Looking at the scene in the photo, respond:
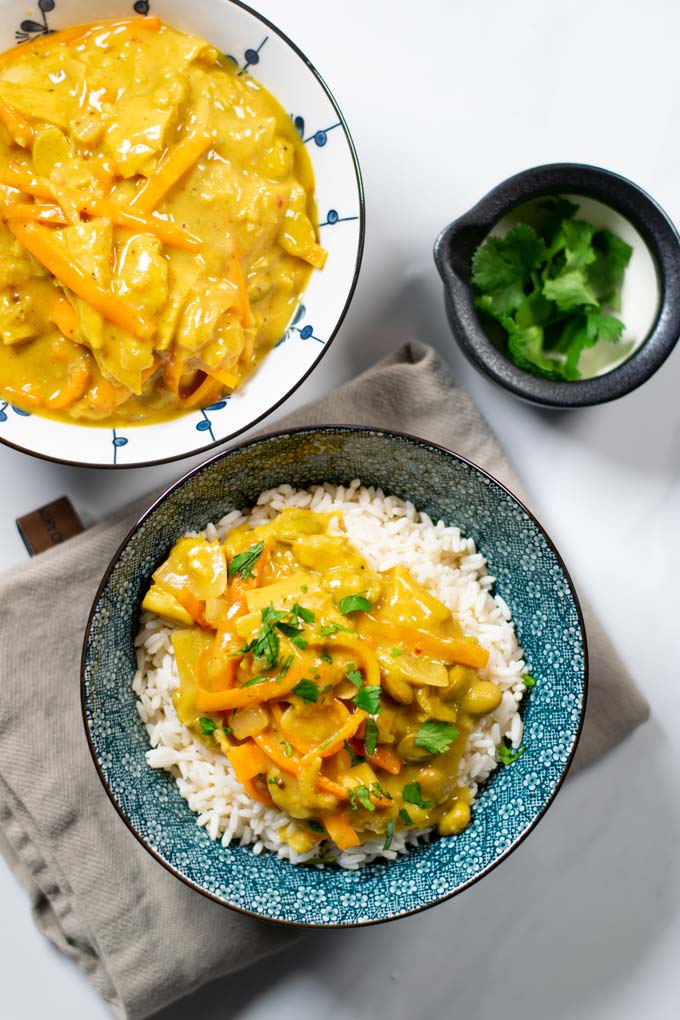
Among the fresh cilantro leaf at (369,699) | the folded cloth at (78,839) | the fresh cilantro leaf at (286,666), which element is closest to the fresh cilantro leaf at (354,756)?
the fresh cilantro leaf at (369,699)

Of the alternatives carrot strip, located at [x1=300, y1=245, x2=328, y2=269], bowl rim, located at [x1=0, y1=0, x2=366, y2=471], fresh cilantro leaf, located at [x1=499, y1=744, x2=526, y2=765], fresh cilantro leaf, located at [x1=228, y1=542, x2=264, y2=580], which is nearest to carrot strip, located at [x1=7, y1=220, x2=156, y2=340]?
bowl rim, located at [x1=0, y1=0, x2=366, y2=471]

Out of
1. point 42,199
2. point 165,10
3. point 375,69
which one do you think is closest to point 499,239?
point 375,69

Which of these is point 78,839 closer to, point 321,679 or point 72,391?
point 321,679

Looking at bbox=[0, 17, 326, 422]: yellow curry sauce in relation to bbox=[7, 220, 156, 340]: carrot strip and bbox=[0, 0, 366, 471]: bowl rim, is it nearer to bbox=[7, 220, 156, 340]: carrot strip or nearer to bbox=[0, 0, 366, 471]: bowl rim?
bbox=[7, 220, 156, 340]: carrot strip

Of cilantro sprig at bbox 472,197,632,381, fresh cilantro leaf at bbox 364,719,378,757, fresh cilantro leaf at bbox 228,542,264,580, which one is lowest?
fresh cilantro leaf at bbox 364,719,378,757

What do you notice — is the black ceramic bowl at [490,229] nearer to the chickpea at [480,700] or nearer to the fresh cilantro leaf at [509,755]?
the chickpea at [480,700]

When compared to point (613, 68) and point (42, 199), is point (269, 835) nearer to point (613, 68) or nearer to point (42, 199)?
point (42, 199)
